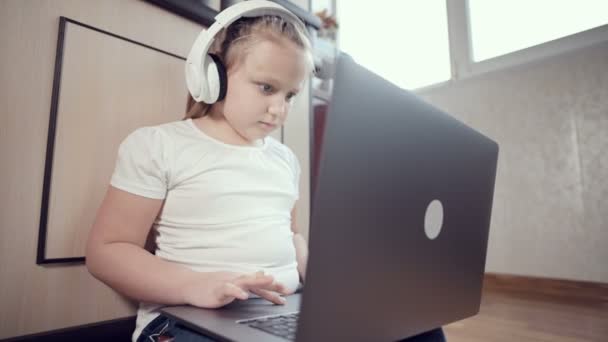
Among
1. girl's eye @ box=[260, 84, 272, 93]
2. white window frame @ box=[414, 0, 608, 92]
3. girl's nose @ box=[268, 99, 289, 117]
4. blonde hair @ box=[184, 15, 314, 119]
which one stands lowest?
girl's nose @ box=[268, 99, 289, 117]

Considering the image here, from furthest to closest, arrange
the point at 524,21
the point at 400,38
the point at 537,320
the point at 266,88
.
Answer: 1. the point at 400,38
2. the point at 524,21
3. the point at 537,320
4. the point at 266,88

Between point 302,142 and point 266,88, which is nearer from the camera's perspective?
point 266,88

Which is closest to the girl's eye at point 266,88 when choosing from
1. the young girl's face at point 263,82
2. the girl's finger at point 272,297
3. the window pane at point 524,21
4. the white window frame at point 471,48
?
the young girl's face at point 263,82

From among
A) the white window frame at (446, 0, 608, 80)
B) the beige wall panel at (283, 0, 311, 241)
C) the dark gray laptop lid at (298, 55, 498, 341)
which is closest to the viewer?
the dark gray laptop lid at (298, 55, 498, 341)

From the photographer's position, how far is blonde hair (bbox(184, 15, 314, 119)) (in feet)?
2.19

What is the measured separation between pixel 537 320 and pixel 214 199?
118cm

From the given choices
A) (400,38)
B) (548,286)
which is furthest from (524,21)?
(548,286)

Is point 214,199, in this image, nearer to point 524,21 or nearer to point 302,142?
point 302,142

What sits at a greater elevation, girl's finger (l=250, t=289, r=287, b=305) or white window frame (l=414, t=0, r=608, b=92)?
white window frame (l=414, t=0, r=608, b=92)

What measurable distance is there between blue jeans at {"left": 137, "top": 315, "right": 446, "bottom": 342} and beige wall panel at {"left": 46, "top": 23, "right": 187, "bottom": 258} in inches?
7.7

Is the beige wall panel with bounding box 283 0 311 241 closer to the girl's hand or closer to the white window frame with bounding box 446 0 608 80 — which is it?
the girl's hand

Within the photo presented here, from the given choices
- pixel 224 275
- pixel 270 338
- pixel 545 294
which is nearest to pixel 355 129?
pixel 270 338

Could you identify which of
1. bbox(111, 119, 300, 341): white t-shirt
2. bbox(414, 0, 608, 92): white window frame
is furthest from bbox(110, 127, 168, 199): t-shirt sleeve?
bbox(414, 0, 608, 92): white window frame

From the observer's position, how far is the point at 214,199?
1.98ft
